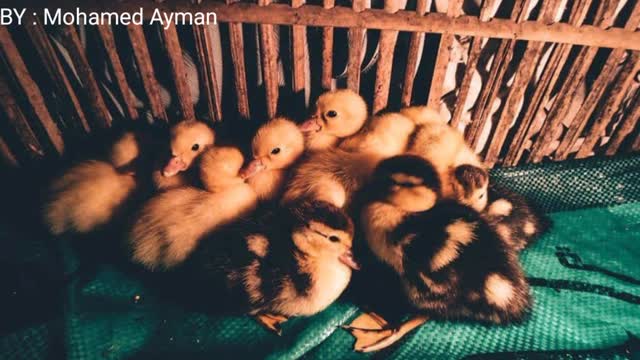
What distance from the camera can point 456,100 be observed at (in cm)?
228

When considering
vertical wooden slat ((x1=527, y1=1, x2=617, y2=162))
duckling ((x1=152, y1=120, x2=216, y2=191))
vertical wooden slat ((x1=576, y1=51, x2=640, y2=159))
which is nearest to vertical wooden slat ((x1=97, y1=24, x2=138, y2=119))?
duckling ((x1=152, y1=120, x2=216, y2=191))

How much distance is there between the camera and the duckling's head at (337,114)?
2018mm

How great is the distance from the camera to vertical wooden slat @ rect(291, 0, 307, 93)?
188cm

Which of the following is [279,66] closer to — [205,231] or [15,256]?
[205,231]

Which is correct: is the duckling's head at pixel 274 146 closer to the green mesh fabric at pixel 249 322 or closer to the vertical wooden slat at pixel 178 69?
the vertical wooden slat at pixel 178 69

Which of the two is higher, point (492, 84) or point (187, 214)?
point (492, 84)

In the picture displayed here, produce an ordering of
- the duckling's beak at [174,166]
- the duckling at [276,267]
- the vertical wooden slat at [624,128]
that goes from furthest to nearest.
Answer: the vertical wooden slat at [624,128]
the duckling's beak at [174,166]
the duckling at [276,267]

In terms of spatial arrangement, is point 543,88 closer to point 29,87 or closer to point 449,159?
point 449,159

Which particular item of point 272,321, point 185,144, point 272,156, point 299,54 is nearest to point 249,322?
point 272,321

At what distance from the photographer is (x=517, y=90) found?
2168 millimetres

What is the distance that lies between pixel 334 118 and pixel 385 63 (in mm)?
388

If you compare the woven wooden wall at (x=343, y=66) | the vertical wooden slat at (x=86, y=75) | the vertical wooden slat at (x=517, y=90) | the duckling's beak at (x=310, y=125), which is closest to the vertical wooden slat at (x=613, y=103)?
the woven wooden wall at (x=343, y=66)

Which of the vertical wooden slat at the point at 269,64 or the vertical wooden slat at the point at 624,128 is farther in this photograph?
the vertical wooden slat at the point at 624,128

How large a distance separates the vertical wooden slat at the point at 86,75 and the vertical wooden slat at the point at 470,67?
190 cm
